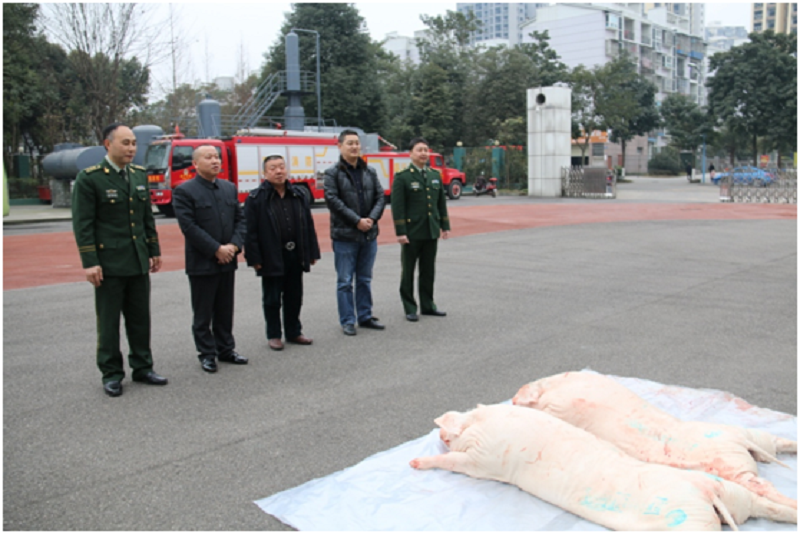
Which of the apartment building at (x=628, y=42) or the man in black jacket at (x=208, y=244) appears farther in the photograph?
the apartment building at (x=628, y=42)

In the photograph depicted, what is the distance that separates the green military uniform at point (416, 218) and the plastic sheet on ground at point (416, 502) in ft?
12.7

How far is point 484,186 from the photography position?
36938 millimetres

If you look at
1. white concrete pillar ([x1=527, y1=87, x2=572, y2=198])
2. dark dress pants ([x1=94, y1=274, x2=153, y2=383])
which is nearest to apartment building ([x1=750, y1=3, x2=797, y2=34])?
white concrete pillar ([x1=527, y1=87, x2=572, y2=198])

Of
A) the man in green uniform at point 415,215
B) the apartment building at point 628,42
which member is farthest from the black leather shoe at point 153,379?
the apartment building at point 628,42

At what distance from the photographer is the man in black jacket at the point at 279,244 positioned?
6.74 m

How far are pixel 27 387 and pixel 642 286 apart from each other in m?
7.74

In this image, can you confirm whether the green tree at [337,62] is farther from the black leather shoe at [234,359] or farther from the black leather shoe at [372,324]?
the black leather shoe at [234,359]

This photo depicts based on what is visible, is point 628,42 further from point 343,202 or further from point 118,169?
point 118,169

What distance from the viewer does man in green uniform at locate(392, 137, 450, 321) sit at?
796cm

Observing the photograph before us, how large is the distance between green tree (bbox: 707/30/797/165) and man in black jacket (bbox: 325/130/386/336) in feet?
165

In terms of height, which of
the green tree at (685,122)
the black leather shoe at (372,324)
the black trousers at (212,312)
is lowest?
the black leather shoe at (372,324)

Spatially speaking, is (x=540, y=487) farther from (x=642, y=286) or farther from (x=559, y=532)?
(x=642, y=286)

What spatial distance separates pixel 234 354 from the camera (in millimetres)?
6387

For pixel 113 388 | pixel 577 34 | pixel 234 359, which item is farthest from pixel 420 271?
pixel 577 34
